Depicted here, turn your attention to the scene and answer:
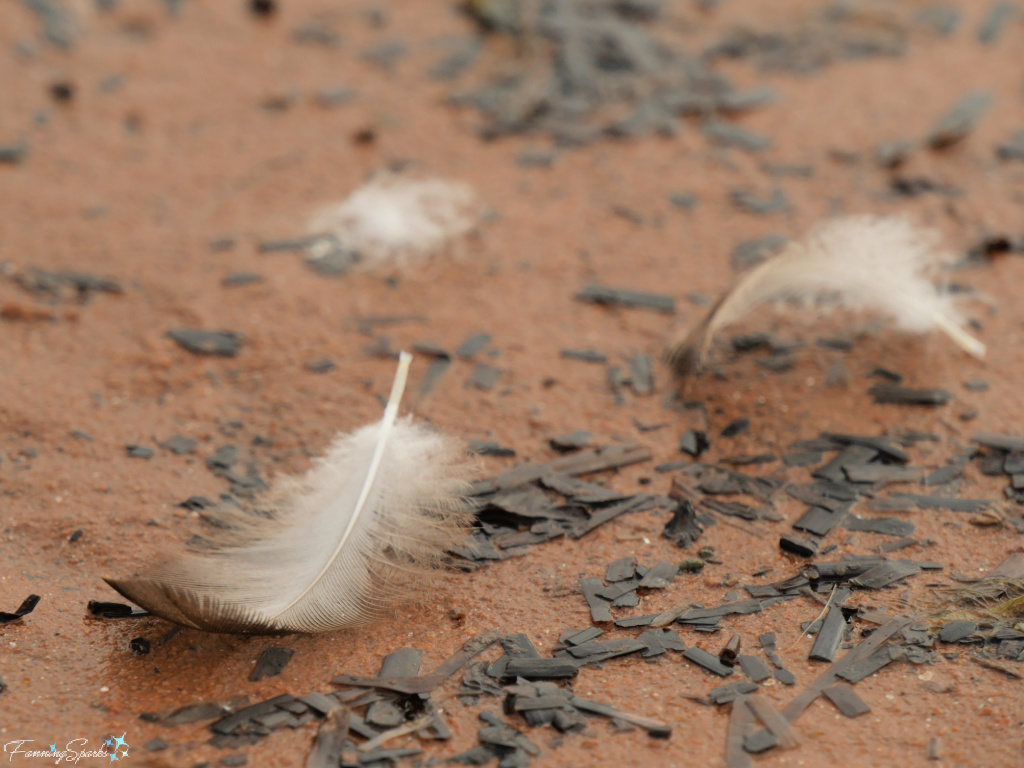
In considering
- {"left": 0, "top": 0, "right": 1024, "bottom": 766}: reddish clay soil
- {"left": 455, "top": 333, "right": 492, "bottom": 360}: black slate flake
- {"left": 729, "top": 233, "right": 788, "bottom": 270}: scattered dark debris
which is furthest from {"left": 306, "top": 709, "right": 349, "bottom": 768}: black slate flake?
{"left": 729, "top": 233, "right": 788, "bottom": 270}: scattered dark debris

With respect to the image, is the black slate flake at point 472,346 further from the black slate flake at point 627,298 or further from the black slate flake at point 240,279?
the black slate flake at point 240,279

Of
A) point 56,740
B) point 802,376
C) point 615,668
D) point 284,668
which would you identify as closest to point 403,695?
point 284,668

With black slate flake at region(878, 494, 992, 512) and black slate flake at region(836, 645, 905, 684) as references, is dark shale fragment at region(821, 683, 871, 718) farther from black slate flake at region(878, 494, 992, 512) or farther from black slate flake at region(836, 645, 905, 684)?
black slate flake at region(878, 494, 992, 512)

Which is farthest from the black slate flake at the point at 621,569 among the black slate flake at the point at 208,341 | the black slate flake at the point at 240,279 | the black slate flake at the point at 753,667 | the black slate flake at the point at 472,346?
the black slate flake at the point at 240,279

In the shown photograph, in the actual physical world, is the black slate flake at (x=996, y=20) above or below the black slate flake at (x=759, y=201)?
above

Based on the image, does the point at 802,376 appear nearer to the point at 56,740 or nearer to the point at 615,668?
the point at 615,668

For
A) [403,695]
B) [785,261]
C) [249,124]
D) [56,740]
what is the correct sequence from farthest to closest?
[249,124]
[785,261]
[403,695]
[56,740]
